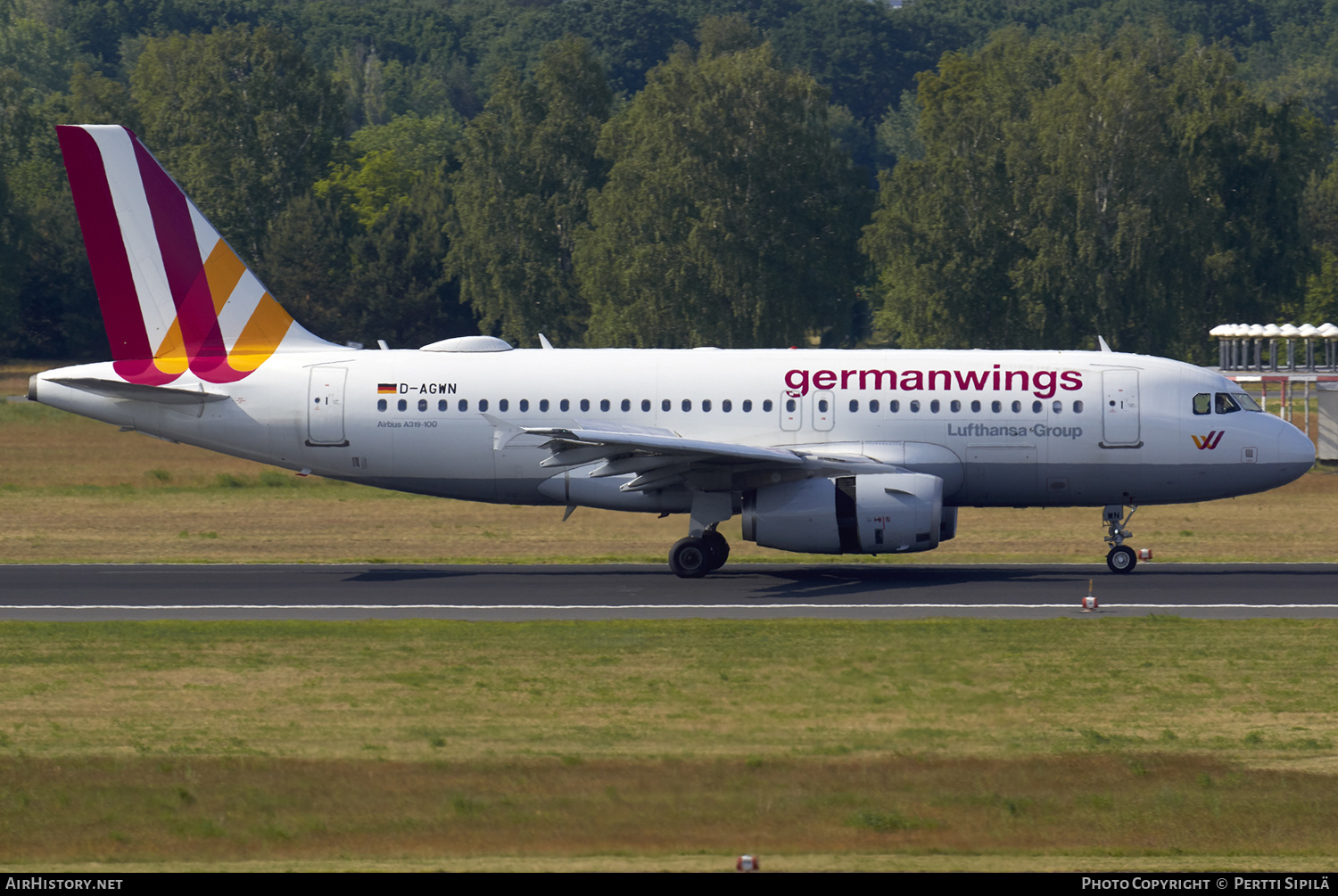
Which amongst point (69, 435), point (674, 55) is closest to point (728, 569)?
point (69, 435)

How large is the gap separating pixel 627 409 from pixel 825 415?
12.3ft

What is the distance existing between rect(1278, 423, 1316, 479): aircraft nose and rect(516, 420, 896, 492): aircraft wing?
7.35 m

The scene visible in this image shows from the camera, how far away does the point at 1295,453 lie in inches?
1180

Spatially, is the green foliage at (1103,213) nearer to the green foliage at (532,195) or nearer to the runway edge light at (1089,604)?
the green foliage at (532,195)

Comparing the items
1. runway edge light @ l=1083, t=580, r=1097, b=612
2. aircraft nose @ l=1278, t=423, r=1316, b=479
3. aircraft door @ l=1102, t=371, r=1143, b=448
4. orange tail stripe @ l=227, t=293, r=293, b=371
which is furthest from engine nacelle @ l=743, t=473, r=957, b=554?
orange tail stripe @ l=227, t=293, r=293, b=371

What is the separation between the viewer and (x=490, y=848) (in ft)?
42.5

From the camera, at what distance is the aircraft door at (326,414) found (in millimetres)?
→ 30750

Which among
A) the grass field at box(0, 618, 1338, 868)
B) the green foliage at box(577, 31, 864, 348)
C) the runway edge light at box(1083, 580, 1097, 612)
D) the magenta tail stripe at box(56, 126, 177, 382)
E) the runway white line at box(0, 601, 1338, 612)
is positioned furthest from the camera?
the green foliage at box(577, 31, 864, 348)

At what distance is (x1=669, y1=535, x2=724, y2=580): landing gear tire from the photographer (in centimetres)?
2975

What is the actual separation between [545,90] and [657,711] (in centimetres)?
7861

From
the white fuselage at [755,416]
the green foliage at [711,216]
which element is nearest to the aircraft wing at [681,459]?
the white fuselage at [755,416]

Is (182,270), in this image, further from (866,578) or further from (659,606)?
(866,578)

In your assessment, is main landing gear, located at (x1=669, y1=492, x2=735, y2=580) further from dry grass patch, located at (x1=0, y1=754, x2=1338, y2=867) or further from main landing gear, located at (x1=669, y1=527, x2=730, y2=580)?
dry grass patch, located at (x1=0, y1=754, x2=1338, y2=867)

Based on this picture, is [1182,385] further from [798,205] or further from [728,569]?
[798,205]
